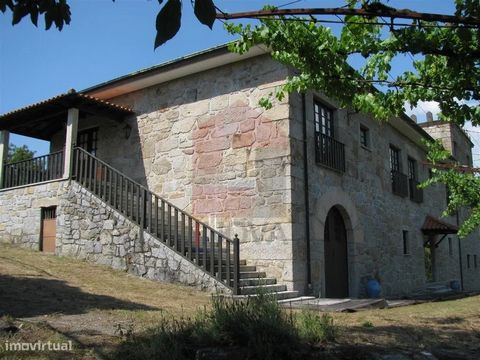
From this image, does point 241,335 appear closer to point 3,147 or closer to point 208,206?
point 208,206

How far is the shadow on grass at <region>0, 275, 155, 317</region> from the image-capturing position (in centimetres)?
572

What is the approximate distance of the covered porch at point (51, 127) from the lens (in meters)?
11.6

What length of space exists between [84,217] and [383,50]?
791cm

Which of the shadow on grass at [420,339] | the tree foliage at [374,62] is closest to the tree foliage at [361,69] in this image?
the tree foliage at [374,62]

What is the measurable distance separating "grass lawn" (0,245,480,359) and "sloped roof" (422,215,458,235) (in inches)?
349

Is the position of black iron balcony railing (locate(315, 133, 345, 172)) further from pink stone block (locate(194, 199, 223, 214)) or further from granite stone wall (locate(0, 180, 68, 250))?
granite stone wall (locate(0, 180, 68, 250))

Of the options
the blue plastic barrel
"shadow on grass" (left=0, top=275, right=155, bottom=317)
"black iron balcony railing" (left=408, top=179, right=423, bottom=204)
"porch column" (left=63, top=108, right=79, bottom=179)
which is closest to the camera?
"shadow on grass" (left=0, top=275, right=155, bottom=317)

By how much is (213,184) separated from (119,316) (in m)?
5.32

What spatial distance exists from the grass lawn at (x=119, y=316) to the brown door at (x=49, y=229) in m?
2.03

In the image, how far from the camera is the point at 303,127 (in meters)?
10.3

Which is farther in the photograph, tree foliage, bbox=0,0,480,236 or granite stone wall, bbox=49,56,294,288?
granite stone wall, bbox=49,56,294,288

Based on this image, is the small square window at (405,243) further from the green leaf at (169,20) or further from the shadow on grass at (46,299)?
the green leaf at (169,20)

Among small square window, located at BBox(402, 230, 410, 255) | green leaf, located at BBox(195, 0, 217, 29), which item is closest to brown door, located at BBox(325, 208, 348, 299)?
small square window, located at BBox(402, 230, 410, 255)

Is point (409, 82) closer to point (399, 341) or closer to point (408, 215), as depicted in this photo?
point (399, 341)
